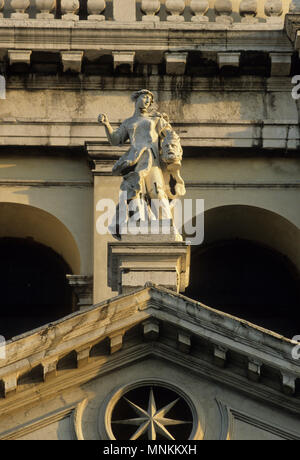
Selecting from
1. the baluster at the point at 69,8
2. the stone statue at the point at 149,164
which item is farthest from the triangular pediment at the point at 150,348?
the baluster at the point at 69,8

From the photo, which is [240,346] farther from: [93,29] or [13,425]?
[93,29]

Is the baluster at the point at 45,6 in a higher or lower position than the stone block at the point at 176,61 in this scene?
higher

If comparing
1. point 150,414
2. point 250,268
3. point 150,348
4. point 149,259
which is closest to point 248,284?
point 250,268

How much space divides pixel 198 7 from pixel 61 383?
9724mm

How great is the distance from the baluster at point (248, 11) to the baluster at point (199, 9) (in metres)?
0.61

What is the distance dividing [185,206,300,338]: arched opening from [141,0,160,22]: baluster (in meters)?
3.58

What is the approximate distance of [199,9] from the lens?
30875 millimetres

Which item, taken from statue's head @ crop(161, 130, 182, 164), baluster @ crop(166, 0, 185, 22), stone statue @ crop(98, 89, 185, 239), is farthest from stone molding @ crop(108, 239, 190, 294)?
baluster @ crop(166, 0, 185, 22)

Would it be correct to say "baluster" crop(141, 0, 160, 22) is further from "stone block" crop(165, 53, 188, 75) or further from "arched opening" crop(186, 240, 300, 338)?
"arched opening" crop(186, 240, 300, 338)

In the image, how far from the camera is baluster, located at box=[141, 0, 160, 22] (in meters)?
30.9

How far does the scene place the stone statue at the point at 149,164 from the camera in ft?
83.7

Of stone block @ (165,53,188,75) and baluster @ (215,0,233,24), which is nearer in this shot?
stone block @ (165,53,188,75)

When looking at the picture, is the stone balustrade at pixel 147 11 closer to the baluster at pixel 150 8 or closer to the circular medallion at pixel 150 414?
the baluster at pixel 150 8

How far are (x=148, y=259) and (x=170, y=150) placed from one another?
5.51 feet
